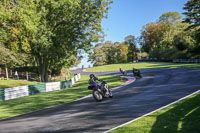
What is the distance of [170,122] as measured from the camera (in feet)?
20.8

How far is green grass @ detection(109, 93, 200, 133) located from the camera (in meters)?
5.70

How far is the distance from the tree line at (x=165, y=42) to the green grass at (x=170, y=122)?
22.0 m

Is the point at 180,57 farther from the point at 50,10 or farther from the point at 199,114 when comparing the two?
the point at 199,114

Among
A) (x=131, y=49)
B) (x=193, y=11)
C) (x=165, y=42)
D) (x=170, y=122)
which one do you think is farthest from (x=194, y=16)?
(x=131, y=49)

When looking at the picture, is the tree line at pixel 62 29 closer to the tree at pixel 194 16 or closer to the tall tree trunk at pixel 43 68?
the tall tree trunk at pixel 43 68

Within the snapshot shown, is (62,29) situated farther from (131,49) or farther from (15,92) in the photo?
(131,49)

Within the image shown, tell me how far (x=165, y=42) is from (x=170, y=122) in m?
77.4

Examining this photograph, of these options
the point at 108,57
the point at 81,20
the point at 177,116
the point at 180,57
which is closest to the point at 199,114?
the point at 177,116

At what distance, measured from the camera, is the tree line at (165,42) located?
49475 mm

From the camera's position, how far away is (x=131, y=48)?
110000 mm

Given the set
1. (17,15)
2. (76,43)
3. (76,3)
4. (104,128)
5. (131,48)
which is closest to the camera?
(104,128)

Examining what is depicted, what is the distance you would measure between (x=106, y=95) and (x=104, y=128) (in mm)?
→ 5699

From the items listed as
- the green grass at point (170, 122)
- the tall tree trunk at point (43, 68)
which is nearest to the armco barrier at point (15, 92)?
the tall tree trunk at point (43, 68)

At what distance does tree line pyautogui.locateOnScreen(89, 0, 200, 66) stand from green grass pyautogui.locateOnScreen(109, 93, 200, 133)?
22.0 metres
